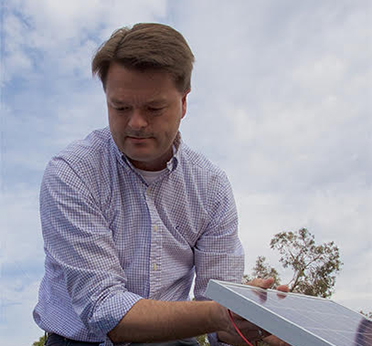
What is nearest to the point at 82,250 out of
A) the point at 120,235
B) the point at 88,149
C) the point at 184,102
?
Answer: the point at 120,235

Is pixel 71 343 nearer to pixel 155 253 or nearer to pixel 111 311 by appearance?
→ pixel 111 311

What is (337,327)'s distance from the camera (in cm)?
264

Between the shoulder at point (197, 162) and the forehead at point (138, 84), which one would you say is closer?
the forehead at point (138, 84)

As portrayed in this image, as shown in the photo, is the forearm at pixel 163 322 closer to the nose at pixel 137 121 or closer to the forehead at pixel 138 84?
the nose at pixel 137 121

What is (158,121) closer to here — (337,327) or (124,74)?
(124,74)

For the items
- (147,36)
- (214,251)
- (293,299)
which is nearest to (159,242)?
(214,251)

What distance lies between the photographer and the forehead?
3.51 metres

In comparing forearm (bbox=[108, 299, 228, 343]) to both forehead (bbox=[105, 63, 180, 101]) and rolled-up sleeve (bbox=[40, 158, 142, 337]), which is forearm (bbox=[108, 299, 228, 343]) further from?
forehead (bbox=[105, 63, 180, 101])

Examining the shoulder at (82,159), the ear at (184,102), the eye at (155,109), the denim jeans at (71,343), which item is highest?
the ear at (184,102)

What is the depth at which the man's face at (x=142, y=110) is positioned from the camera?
3510mm

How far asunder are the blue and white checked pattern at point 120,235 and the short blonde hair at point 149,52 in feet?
2.12

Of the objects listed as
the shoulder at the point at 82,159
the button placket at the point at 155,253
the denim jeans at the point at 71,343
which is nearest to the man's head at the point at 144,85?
the shoulder at the point at 82,159

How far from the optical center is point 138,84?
3510 mm

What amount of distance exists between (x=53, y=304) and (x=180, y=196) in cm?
127
